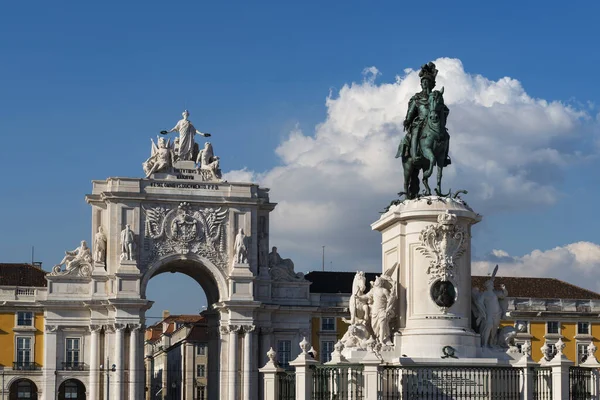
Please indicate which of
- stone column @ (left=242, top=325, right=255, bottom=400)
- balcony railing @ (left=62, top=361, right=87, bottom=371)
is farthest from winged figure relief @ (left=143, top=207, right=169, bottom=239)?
balcony railing @ (left=62, top=361, right=87, bottom=371)

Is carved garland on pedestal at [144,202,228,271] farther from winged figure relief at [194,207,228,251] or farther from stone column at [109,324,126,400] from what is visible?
stone column at [109,324,126,400]

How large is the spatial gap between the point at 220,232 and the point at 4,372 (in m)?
15.3

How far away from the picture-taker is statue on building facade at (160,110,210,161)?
8788 cm

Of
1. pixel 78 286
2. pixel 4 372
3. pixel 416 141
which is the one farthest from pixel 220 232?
pixel 416 141

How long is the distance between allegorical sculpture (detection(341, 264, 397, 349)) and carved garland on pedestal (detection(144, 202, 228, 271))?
54.2m

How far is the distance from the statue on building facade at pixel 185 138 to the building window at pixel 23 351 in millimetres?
14458

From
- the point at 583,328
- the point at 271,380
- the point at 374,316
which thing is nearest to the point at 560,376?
the point at 374,316

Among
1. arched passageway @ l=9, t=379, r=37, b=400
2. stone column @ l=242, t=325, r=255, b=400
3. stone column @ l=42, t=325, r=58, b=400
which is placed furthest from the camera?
arched passageway @ l=9, t=379, r=37, b=400

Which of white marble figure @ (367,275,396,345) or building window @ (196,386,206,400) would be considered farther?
building window @ (196,386,206,400)

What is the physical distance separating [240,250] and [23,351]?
14310 millimetres

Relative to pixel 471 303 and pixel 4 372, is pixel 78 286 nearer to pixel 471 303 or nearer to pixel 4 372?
pixel 4 372

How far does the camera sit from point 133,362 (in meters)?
82.1

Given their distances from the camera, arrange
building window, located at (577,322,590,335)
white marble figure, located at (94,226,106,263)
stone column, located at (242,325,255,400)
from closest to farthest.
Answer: stone column, located at (242,325,255,400) → white marble figure, located at (94,226,106,263) → building window, located at (577,322,590,335)

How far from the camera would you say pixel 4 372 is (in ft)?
277
